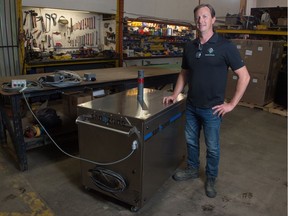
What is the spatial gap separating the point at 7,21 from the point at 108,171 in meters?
2.92

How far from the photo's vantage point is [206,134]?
1908 mm

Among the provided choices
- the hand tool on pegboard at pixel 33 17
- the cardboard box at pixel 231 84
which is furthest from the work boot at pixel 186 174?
the hand tool on pegboard at pixel 33 17

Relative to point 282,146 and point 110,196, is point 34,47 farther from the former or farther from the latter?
point 282,146

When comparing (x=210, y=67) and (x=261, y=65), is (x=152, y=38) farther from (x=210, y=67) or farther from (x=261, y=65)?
(x=210, y=67)

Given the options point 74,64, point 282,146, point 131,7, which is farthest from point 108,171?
point 131,7

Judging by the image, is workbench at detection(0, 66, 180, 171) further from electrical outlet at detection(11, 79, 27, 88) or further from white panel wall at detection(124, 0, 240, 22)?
white panel wall at detection(124, 0, 240, 22)

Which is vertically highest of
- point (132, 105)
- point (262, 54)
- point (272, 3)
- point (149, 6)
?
point (272, 3)

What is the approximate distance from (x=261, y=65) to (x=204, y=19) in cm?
306

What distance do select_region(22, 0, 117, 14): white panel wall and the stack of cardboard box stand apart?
237 centimetres

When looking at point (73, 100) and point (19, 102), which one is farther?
point (73, 100)

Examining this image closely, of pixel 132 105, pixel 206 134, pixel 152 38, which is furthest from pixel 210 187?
pixel 152 38

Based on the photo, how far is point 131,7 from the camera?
4785 mm

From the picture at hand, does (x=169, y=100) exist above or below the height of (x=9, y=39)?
below

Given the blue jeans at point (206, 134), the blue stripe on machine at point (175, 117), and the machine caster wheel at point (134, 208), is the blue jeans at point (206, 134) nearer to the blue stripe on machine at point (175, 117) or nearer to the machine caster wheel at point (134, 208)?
the blue stripe on machine at point (175, 117)
